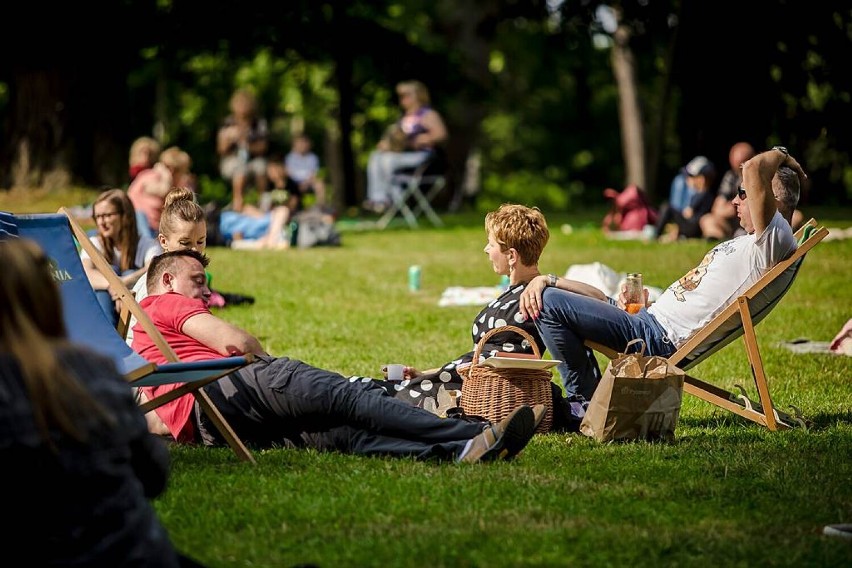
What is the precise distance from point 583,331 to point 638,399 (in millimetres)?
539

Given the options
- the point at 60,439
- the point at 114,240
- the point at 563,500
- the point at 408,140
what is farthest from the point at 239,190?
the point at 60,439

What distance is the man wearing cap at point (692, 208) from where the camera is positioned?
16.0m

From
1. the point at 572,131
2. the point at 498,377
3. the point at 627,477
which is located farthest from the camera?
the point at 572,131

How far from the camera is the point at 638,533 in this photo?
14.7ft

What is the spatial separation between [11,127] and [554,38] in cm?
978

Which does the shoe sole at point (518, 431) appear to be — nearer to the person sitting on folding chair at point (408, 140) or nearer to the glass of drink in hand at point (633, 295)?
the glass of drink in hand at point (633, 295)

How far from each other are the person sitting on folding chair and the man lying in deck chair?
11.2 m

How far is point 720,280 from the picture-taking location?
6480mm

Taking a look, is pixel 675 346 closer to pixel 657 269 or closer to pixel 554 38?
pixel 657 269

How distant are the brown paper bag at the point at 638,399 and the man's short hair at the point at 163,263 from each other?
1.87 meters

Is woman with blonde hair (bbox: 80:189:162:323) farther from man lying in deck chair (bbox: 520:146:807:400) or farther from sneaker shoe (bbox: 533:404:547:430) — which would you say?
sneaker shoe (bbox: 533:404:547:430)

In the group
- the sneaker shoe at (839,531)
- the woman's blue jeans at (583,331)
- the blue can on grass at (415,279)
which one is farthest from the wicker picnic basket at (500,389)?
the blue can on grass at (415,279)

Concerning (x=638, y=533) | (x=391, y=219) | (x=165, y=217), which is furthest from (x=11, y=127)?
(x=638, y=533)

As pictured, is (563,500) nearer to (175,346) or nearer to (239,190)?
(175,346)
